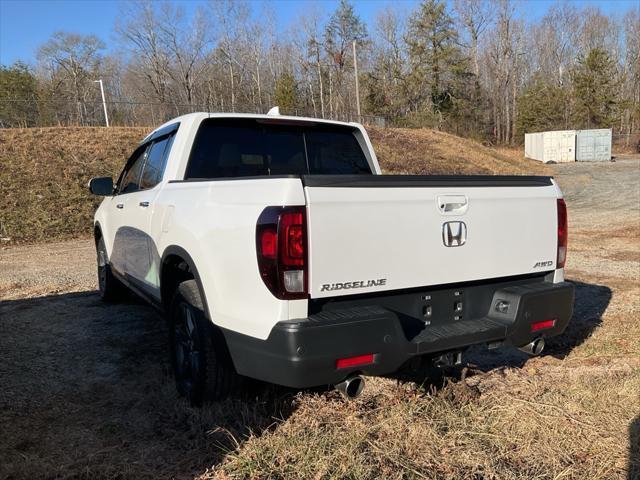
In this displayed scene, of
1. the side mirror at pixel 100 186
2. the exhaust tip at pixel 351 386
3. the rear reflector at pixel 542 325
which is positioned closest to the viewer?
the exhaust tip at pixel 351 386

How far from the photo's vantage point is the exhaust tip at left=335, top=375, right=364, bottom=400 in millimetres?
2646

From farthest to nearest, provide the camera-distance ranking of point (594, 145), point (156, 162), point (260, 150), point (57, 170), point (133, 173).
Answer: point (594, 145) < point (57, 170) < point (133, 173) < point (156, 162) < point (260, 150)

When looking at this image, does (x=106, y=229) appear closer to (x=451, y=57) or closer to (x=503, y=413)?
(x=503, y=413)

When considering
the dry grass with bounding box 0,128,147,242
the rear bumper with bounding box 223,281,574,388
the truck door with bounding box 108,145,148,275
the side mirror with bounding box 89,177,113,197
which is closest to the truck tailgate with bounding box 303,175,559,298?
the rear bumper with bounding box 223,281,574,388

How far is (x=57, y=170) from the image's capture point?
17469mm

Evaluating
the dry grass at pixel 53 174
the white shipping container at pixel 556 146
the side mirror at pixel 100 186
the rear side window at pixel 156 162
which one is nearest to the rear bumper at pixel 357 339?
the rear side window at pixel 156 162

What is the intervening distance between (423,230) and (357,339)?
715 mm

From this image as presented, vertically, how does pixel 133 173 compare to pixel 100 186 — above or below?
above

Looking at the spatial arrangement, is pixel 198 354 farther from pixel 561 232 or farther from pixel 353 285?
pixel 561 232

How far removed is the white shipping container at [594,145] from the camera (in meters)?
40.5

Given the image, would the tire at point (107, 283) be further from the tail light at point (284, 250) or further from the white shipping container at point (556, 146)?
the white shipping container at point (556, 146)

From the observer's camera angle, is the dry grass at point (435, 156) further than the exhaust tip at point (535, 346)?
Yes

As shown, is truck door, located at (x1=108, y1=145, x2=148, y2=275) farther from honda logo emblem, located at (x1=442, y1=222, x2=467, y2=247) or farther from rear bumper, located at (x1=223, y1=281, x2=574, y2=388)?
honda logo emblem, located at (x1=442, y1=222, x2=467, y2=247)

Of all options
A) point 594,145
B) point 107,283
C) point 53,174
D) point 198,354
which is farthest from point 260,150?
point 594,145
